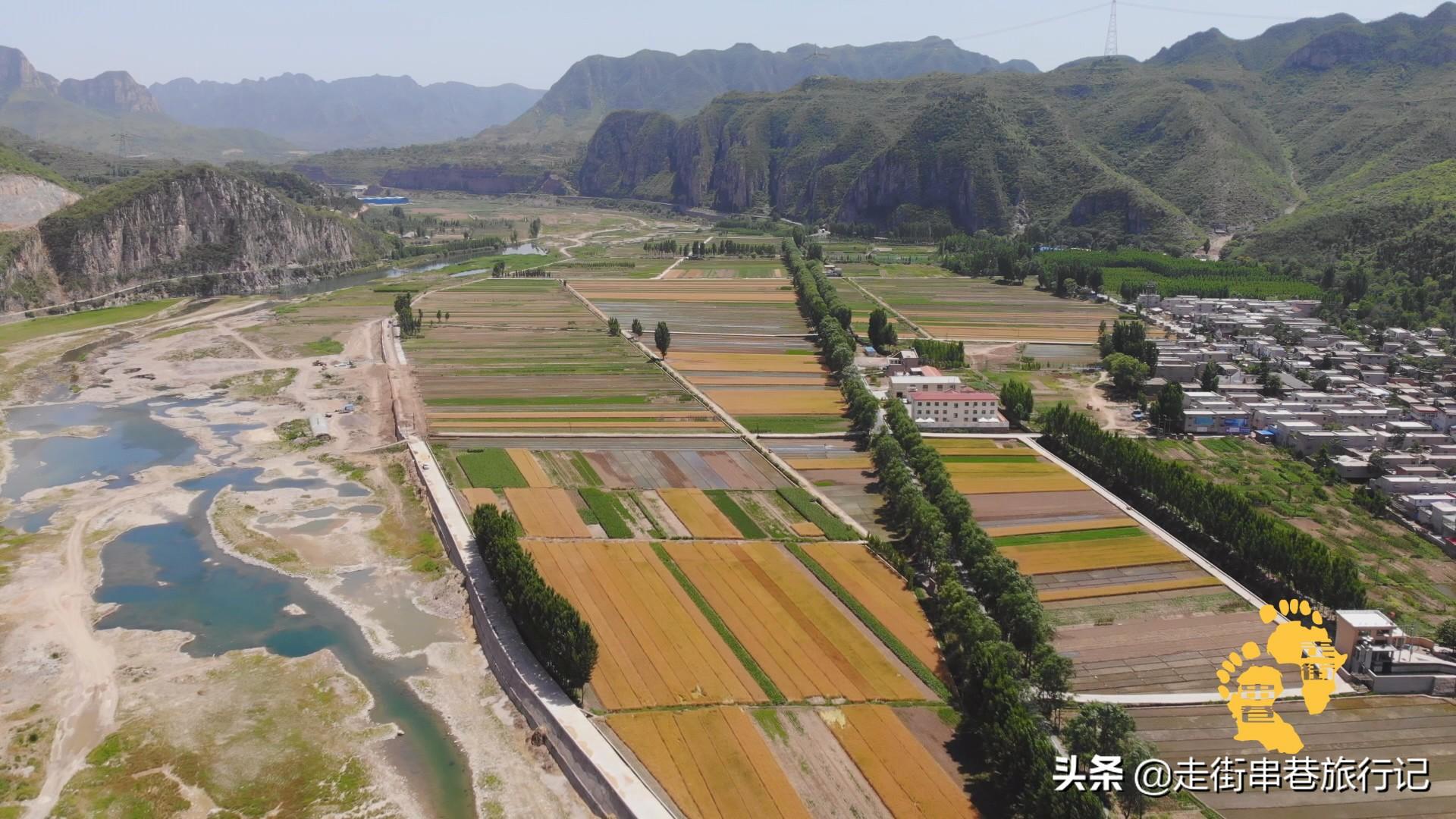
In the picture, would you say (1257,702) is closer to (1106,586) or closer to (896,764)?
(1106,586)

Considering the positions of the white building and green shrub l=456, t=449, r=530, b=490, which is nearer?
green shrub l=456, t=449, r=530, b=490

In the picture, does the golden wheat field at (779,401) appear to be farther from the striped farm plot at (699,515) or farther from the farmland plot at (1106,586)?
the striped farm plot at (699,515)

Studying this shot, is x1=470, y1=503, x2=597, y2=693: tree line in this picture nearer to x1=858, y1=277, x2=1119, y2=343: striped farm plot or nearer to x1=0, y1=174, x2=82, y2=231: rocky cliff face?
x1=858, y1=277, x2=1119, y2=343: striped farm plot

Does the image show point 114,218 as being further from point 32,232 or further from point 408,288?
point 408,288

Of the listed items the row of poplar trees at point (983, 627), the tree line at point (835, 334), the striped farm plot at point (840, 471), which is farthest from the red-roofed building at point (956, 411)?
the row of poplar trees at point (983, 627)

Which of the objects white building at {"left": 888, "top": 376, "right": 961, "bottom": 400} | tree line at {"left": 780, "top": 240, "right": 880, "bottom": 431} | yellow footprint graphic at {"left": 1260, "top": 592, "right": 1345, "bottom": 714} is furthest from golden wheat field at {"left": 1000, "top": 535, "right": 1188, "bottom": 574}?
white building at {"left": 888, "top": 376, "right": 961, "bottom": 400}
